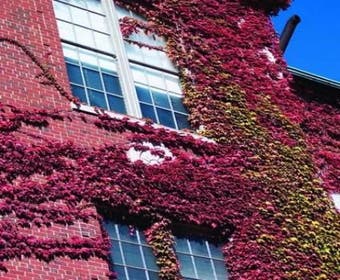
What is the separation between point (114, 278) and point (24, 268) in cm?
130

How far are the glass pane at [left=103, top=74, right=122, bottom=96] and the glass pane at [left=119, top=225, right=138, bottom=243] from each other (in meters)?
2.69

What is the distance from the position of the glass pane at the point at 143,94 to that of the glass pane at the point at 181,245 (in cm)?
275

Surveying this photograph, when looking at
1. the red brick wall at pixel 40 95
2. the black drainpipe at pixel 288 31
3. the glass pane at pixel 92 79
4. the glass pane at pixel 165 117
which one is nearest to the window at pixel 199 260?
the red brick wall at pixel 40 95

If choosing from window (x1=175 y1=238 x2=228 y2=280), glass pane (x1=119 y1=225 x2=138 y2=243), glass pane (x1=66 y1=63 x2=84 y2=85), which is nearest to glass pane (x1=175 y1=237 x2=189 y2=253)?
window (x1=175 y1=238 x2=228 y2=280)

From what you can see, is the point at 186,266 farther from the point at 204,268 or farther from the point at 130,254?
the point at 130,254

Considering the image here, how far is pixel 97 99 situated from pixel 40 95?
3.86 feet

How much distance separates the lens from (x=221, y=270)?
12.8m

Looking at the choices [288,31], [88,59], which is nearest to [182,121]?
[88,59]

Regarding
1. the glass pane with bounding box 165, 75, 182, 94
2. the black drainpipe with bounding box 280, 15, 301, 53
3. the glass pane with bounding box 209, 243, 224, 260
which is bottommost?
the glass pane with bounding box 209, 243, 224, 260

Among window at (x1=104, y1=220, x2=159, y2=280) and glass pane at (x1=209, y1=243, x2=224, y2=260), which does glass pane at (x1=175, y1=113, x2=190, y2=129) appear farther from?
window at (x1=104, y1=220, x2=159, y2=280)

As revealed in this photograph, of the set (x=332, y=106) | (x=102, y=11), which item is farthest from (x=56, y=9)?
(x=332, y=106)

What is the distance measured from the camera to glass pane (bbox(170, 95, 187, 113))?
14719mm

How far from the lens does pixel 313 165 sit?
15.3m

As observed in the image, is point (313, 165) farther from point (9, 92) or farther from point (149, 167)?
point (9, 92)
